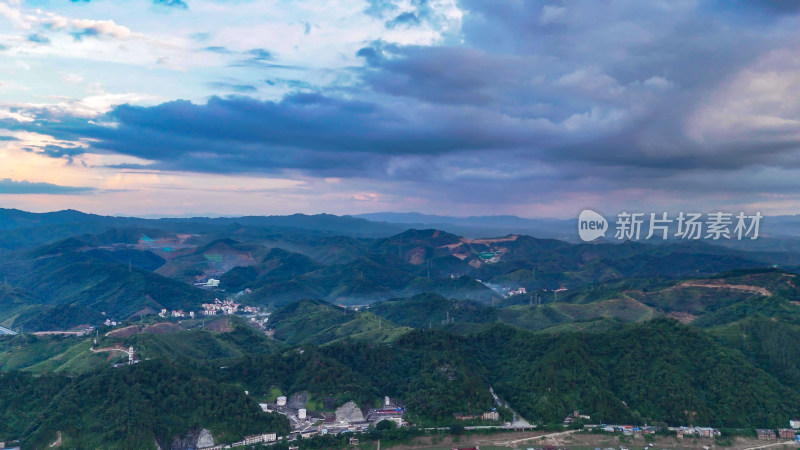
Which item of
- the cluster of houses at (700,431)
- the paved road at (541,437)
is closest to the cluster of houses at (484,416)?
the paved road at (541,437)

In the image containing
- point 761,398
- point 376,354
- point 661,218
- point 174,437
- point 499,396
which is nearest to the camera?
point 174,437

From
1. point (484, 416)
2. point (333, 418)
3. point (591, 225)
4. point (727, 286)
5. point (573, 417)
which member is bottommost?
point (333, 418)

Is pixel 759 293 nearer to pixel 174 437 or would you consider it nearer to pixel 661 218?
pixel 661 218

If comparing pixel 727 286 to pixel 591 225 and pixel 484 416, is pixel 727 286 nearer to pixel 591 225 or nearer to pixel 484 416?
pixel 591 225

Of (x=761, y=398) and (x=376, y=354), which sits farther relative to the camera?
(x=376, y=354)

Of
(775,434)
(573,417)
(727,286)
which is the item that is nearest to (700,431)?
(775,434)

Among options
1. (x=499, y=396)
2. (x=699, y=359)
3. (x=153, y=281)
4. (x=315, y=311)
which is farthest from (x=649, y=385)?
(x=153, y=281)

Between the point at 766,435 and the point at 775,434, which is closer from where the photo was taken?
the point at 766,435
